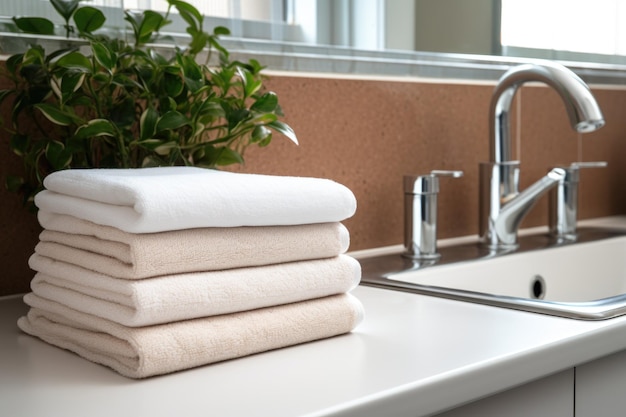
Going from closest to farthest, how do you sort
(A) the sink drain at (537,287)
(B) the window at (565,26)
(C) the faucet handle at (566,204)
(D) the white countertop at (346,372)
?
(D) the white countertop at (346,372) → (A) the sink drain at (537,287) → (C) the faucet handle at (566,204) → (B) the window at (565,26)

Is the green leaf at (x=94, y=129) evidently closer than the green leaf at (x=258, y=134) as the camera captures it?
Yes

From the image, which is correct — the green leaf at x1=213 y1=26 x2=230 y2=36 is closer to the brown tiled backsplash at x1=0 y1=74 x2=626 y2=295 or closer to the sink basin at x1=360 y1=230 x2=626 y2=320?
the brown tiled backsplash at x1=0 y1=74 x2=626 y2=295

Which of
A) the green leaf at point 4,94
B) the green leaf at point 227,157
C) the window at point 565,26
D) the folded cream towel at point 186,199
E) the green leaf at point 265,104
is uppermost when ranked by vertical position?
the window at point 565,26

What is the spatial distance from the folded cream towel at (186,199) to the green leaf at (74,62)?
→ 0.15 metres

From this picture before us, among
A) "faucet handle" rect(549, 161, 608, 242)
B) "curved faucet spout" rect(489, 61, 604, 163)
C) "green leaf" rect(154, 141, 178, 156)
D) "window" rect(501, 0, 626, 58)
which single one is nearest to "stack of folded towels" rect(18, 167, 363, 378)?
"green leaf" rect(154, 141, 178, 156)

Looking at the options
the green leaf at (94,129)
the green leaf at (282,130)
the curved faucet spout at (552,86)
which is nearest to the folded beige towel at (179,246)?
the green leaf at (94,129)

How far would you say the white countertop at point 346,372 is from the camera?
23.1 inches

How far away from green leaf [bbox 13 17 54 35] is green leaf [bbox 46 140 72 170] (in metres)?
0.13

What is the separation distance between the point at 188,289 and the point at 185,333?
0.12 ft

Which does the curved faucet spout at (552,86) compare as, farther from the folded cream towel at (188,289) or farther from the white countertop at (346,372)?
the folded cream towel at (188,289)

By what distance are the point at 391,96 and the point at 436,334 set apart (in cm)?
62

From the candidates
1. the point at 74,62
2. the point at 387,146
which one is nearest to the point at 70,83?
the point at 74,62

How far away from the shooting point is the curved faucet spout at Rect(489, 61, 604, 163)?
3.74 feet

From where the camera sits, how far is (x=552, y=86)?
46.7 inches
